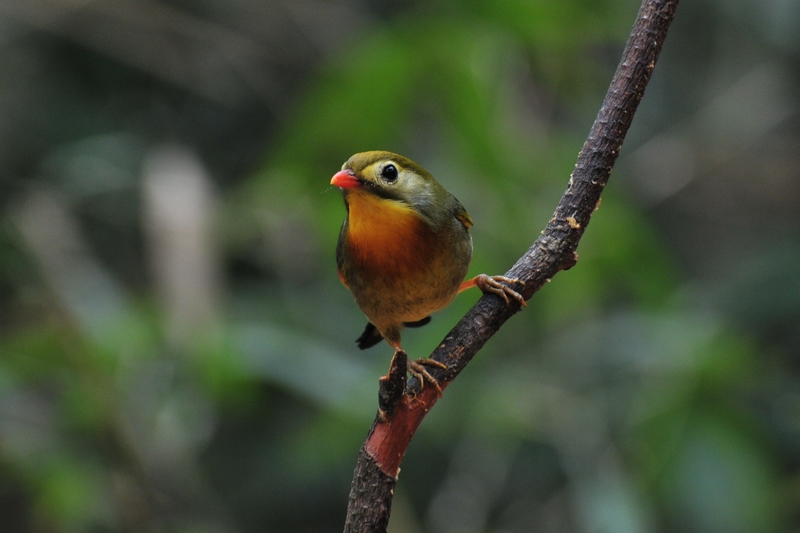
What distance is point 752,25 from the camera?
17.5 feet

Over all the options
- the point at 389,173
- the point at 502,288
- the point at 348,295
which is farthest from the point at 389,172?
the point at 348,295

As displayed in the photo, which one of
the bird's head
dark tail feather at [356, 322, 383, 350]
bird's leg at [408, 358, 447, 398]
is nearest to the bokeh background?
dark tail feather at [356, 322, 383, 350]

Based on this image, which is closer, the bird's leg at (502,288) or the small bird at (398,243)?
the bird's leg at (502,288)

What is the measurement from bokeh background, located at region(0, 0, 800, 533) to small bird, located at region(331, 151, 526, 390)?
35.8 inches

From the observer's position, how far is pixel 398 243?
2.90 metres

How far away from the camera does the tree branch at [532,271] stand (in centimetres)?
209

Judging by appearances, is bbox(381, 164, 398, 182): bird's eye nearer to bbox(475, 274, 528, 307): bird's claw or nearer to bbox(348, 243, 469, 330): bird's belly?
bbox(348, 243, 469, 330): bird's belly

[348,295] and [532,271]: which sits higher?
[532,271]

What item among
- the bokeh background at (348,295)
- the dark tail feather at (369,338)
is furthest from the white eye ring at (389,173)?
the bokeh background at (348,295)

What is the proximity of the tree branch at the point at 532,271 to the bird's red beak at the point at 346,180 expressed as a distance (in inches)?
21.9

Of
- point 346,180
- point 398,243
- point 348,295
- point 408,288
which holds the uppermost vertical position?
point 346,180

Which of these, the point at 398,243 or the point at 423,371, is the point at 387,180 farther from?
the point at 423,371

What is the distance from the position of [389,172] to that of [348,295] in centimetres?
267

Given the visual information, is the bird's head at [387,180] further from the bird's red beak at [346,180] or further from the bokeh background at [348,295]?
the bokeh background at [348,295]
